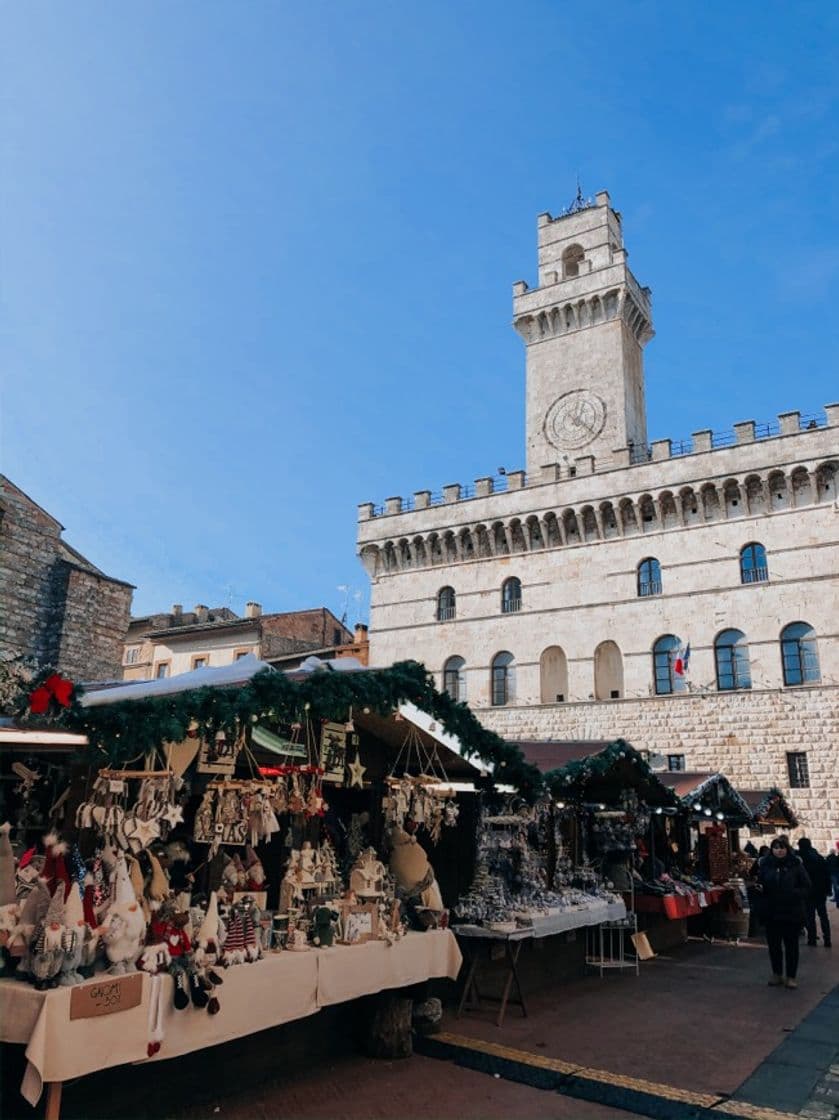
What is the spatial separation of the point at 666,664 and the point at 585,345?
12.9 metres

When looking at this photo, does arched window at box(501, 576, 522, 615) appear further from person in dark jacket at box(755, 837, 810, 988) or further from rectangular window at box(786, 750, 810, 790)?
person in dark jacket at box(755, 837, 810, 988)

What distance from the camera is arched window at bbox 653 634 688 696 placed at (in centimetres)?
2419

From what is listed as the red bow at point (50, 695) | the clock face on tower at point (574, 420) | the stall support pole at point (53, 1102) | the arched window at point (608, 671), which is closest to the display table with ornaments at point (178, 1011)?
the stall support pole at point (53, 1102)

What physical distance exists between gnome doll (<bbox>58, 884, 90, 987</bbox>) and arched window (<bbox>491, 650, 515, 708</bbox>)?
74.9 feet

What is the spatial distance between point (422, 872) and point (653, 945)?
6.73m

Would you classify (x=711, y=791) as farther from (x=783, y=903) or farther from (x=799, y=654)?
(x=799, y=654)

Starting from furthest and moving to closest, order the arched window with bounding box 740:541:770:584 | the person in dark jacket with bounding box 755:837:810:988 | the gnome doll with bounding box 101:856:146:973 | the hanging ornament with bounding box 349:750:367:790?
the arched window with bounding box 740:541:770:584 < the person in dark jacket with bounding box 755:837:810:988 < the hanging ornament with bounding box 349:750:367:790 < the gnome doll with bounding box 101:856:146:973

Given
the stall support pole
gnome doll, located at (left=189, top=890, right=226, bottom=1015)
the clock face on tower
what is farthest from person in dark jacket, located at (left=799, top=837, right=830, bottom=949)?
the clock face on tower

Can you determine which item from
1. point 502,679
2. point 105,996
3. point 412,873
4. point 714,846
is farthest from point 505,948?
point 502,679

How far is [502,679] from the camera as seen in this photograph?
27172 millimetres

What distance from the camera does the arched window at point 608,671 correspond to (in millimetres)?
25359

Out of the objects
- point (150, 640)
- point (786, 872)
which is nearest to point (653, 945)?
point (786, 872)

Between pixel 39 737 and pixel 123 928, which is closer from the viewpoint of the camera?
pixel 123 928

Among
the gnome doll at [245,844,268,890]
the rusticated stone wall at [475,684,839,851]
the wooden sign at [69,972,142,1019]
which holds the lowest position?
the wooden sign at [69,972,142,1019]
